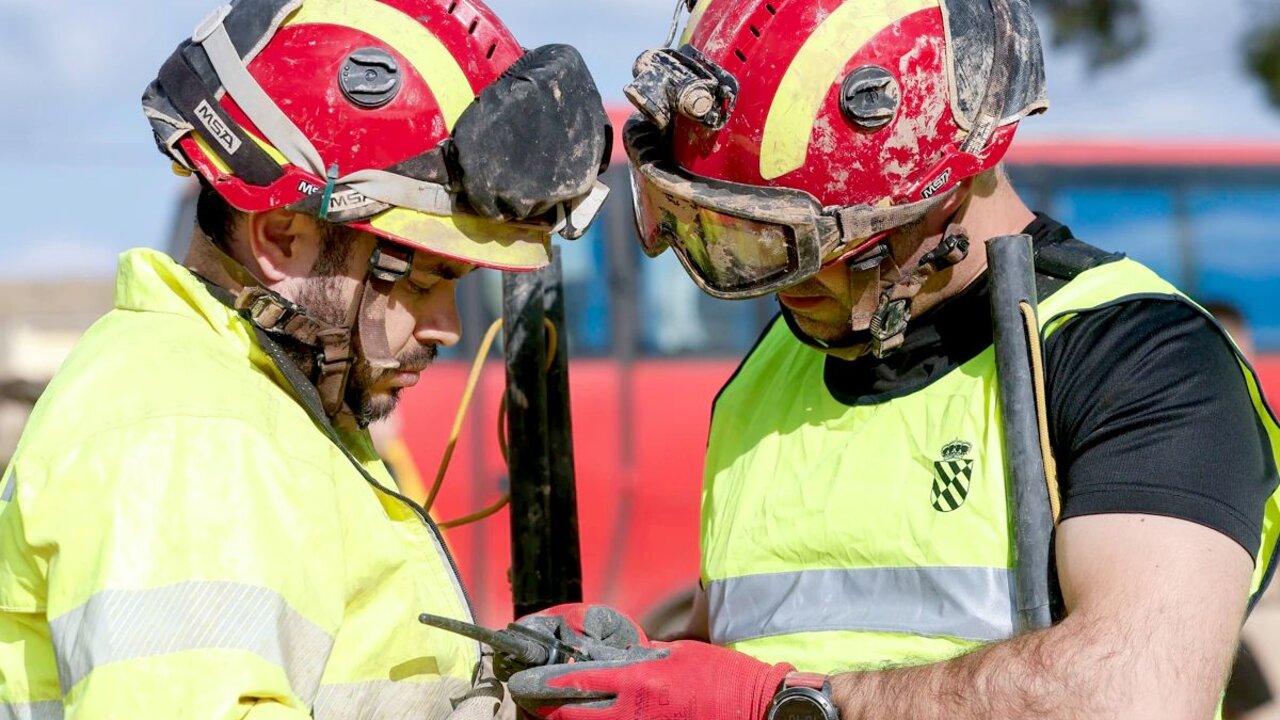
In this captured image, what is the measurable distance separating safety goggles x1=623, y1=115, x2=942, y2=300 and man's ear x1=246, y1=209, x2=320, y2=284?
67 centimetres

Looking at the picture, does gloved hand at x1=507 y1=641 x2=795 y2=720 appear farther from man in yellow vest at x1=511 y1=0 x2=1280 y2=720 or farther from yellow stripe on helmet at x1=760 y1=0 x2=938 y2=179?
yellow stripe on helmet at x1=760 y1=0 x2=938 y2=179

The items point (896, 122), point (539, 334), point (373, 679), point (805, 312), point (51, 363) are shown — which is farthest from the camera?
point (51, 363)

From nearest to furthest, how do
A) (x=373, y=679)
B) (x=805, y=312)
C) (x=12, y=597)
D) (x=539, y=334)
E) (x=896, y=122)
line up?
1. (x=12, y=597)
2. (x=373, y=679)
3. (x=896, y=122)
4. (x=805, y=312)
5. (x=539, y=334)

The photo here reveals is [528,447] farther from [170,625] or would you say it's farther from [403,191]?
[170,625]

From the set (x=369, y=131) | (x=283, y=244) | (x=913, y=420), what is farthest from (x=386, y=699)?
(x=913, y=420)

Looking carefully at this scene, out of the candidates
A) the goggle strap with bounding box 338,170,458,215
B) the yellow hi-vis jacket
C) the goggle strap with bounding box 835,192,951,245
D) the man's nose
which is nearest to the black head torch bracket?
the goggle strap with bounding box 835,192,951,245

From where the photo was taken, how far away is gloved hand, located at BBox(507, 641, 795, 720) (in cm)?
261

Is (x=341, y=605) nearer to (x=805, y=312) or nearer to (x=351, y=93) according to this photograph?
(x=351, y=93)

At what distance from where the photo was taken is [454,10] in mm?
2836

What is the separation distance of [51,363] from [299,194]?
24.2 metres

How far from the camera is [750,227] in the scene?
282 centimetres

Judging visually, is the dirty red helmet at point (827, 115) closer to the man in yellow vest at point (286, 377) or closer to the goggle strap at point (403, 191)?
the man in yellow vest at point (286, 377)

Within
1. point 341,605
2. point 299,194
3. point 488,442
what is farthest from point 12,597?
point 488,442

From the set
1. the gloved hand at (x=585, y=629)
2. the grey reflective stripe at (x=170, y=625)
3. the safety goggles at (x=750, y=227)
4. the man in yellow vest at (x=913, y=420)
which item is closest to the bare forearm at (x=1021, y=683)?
the man in yellow vest at (x=913, y=420)
